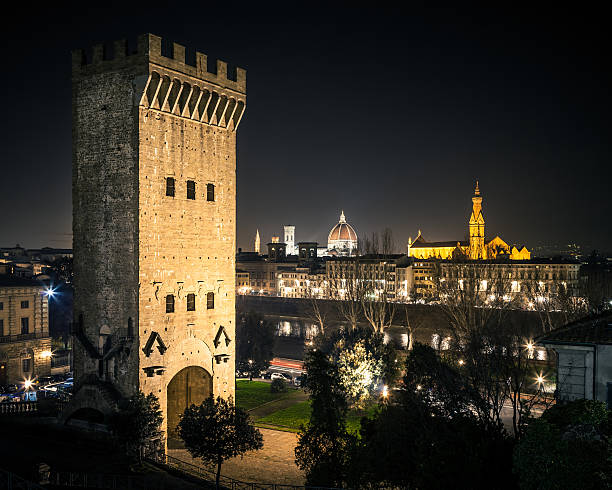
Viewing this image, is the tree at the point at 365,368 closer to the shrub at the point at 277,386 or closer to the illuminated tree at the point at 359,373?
the illuminated tree at the point at 359,373

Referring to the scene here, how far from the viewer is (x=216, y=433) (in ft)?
61.3

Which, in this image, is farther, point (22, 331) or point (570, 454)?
point (22, 331)

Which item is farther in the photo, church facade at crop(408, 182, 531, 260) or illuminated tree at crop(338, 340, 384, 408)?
church facade at crop(408, 182, 531, 260)

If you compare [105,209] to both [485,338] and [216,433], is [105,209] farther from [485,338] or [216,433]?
[485,338]

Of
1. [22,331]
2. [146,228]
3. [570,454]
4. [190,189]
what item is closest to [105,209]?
[146,228]

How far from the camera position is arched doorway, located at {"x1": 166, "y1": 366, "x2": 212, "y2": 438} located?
2434cm

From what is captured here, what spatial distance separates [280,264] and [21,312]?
285ft

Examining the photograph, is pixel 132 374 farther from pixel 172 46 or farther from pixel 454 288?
pixel 454 288

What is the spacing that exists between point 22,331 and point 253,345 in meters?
16.6

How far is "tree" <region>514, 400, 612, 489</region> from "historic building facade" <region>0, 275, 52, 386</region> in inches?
1489

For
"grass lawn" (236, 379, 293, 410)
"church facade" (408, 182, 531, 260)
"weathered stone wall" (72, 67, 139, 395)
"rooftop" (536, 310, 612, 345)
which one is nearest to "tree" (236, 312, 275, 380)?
"grass lawn" (236, 379, 293, 410)

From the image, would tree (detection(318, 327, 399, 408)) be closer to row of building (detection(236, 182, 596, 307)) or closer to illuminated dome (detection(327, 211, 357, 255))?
row of building (detection(236, 182, 596, 307))

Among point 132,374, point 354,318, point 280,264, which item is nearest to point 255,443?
point 132,374

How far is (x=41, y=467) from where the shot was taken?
15.5 meters
